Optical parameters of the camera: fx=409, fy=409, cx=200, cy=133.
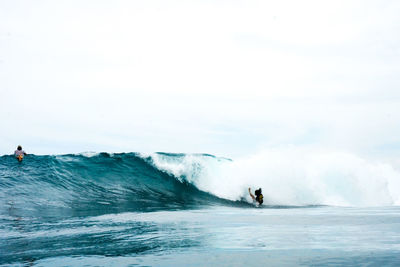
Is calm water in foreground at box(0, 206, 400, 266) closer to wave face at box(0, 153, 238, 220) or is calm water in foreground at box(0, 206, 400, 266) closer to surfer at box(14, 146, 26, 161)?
wave face at box(0, 153, 238, 220)

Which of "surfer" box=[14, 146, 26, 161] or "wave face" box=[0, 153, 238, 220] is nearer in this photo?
"wave face" box=[0, 153, 238, 220]

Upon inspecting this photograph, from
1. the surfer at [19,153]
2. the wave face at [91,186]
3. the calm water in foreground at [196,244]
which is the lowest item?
the calm water in foreground at [196,244]

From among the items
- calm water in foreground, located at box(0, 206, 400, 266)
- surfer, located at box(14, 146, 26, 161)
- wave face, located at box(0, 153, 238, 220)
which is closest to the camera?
calm water in foreground, located at box(0, 206, 400, 266)

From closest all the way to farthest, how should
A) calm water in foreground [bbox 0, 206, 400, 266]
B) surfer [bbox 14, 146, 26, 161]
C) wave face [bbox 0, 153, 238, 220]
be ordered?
calm water in foreground [bbox 0, 206, 400, 266]
wave face [bbox 0, 153, 238, 220]
surfer [bbox 14, 146, 26, 161]

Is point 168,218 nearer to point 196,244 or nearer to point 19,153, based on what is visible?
point 196,244

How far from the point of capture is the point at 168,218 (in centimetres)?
1101

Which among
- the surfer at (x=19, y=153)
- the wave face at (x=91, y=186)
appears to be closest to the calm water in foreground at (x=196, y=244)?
the wave face at (x=91, y=186)

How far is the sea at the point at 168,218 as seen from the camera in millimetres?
5684

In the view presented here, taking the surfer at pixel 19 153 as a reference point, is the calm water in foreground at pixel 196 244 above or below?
below

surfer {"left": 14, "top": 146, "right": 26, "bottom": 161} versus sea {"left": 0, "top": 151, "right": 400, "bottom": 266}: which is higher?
surfer {"left": 14, "top": 146, "right": 26, "bottom": 161}

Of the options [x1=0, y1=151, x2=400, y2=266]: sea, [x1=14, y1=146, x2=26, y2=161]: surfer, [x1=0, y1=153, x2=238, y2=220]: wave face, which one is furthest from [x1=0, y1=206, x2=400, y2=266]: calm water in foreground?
[x1=14, y1=146, x2=26, y2=161]: surfer

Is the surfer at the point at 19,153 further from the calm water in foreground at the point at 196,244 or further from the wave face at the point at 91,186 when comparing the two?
the calm water in foreground at the point at 196,244

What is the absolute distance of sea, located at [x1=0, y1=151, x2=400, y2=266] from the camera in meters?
5.68

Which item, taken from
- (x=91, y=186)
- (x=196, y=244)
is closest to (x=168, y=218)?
(x=196, y=244)
